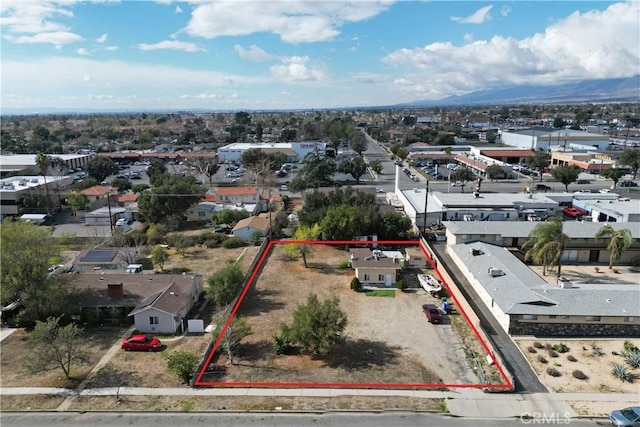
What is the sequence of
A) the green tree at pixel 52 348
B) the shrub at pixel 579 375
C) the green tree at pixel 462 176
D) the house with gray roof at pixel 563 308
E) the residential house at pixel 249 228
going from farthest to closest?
1. the green tree at pixel 462 176
2. the residential house at pixel 249 228
3. the house with gray roof at pixel 563 308
4. the shrub at pixel 579 375
5. the green tree at pixel 52 348

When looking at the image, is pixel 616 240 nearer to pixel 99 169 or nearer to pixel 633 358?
pixel 633 358

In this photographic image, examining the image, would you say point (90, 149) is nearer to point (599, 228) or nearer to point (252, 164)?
point (252, 164)

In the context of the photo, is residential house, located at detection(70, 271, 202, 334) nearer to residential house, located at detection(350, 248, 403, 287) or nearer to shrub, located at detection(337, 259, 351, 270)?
shrub, located at detection(337, 259, 351, 270)

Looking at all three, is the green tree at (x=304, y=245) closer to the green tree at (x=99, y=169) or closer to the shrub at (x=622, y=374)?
the shrub at (x=622, y=374)

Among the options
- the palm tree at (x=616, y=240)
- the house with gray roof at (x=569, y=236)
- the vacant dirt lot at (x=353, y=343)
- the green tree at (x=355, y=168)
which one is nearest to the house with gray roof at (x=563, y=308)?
the vacant dirt lot at (x=353, y=343)

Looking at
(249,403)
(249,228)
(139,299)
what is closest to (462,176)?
(249,228)

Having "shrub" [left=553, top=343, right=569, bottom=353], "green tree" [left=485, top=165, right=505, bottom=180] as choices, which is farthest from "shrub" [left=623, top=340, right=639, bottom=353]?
"green tree" [left=485, top=165, right=505, bottom=180]

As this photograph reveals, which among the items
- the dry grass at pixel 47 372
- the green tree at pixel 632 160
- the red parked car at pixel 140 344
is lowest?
the dry grass at pixel 47 372
